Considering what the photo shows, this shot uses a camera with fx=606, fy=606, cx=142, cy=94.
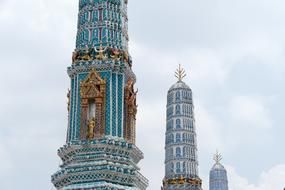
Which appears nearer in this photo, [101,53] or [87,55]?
[101,53]

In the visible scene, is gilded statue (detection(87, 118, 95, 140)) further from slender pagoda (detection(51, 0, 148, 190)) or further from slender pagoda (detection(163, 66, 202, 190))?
slender pagoda (detection(163, 66, 202, 190))

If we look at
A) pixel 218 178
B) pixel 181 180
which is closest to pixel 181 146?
pixel 181 180

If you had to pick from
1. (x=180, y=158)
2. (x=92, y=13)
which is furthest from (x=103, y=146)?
(x=180, y=158)

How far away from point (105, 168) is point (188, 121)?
2277 centimetres

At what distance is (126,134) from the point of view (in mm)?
25109

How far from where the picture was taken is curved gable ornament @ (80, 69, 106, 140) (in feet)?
80.0

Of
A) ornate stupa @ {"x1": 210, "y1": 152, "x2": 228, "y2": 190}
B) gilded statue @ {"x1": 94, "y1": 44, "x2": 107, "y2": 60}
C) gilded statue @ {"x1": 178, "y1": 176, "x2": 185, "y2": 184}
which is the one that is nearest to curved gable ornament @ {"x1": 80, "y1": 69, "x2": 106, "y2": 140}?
gilded statue @ {"x1": 94, "y1": 44, "x2": 107, "y2": 60}

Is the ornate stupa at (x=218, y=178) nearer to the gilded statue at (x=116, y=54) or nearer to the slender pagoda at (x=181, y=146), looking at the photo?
the slender pagoda at (x=181, y=146)

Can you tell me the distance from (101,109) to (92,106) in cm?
63

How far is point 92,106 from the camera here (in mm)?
25172

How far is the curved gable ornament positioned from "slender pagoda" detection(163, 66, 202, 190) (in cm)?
2036

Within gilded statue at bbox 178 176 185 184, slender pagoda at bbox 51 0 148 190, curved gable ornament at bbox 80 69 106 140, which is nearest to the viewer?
slender pagoda at bbox 51 0 148 190

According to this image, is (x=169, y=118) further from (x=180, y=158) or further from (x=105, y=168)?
(x=105, y=168)

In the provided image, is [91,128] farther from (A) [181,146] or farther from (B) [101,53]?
(A) [181,146]
